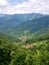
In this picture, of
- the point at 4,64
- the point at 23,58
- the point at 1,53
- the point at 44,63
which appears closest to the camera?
the point at 44,63

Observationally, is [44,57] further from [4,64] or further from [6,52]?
[6,52]

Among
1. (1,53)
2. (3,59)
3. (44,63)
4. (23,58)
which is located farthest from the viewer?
(1,53)

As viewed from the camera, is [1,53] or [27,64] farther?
[1,53]

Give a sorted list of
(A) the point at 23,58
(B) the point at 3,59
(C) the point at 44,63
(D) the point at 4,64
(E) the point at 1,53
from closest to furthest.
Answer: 1. (C) the point at 44,63
2. (A) the point at 23,58
3. (D) the point at 4,64
4. (B) the point at 3,59
5. (E) the point at 1,53

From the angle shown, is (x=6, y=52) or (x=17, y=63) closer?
(x=17, y=63)

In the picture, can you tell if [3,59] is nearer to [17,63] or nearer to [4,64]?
[4,64]

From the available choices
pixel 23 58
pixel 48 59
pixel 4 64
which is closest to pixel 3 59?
pixel 4 64

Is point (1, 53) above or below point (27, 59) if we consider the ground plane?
below

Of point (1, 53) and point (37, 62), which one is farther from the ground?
point (37, 62)
